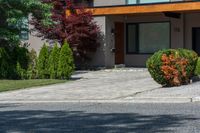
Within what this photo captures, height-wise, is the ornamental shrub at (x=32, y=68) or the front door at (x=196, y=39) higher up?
the front door at (x=196, y=39)

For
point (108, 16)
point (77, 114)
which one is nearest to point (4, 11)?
point (108, 16)

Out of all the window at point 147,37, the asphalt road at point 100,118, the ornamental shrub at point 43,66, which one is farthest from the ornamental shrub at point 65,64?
the window at point 147,37

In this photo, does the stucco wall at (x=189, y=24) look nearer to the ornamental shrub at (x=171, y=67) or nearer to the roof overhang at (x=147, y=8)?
the roof overhang at (x=147, y=8)

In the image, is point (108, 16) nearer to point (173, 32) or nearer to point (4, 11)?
point (173, 32)

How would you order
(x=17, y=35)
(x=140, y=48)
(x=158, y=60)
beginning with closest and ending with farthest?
(x=158, y=60), (x=17, y=35), (x=140, y=48)

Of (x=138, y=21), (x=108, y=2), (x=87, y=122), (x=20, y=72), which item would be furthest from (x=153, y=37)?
(x=87, y=122)

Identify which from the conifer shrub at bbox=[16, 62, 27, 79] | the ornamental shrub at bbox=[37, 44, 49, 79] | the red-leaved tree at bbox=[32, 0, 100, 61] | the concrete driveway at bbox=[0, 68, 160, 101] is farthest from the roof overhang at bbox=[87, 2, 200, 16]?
the conifer shrub at bbox=[16, 62, 27, 79]

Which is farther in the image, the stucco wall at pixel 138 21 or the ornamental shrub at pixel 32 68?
the stucco wall at pixel 138 21

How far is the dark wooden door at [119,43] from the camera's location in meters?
32.6

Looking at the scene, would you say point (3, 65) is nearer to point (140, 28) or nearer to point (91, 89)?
point (91, 89)

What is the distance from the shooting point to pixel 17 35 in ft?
85.7

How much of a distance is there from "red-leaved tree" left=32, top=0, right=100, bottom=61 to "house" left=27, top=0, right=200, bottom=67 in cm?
65

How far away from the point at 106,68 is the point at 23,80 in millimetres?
7242

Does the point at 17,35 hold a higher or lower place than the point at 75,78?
higher
